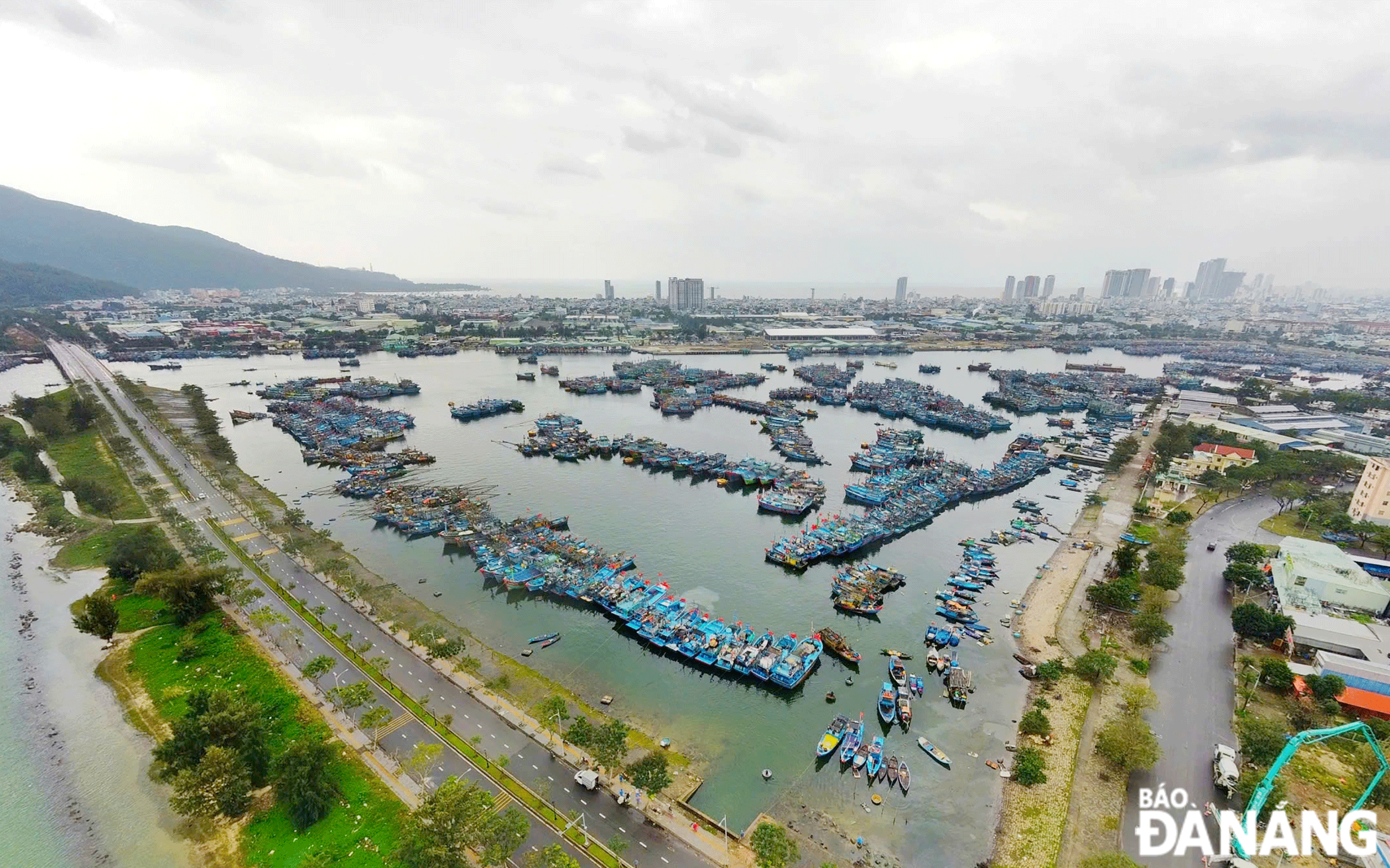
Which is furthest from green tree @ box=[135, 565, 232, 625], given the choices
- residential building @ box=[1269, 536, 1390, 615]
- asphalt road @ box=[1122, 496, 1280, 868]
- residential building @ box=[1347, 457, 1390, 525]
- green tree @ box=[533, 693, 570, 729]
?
residential building @ box=[1347, 457, 1390, 525]

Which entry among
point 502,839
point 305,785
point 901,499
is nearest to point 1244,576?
point 901,499

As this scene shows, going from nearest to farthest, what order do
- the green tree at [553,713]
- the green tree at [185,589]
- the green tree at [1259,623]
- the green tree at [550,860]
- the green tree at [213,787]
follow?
the green tree at [550,860] → the green tree at [213,787] → the green tree at [553,713] → the green tree at [1259,623] → the green tree at [185,589]

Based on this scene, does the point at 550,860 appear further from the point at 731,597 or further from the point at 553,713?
the point at 731,597

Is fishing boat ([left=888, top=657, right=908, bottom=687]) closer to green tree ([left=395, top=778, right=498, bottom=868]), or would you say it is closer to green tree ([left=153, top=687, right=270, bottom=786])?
green tree ([left=395, top=778, right=498, bottom=868])

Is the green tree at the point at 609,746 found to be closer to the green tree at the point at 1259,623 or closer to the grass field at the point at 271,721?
the grass field at the point at 271,721

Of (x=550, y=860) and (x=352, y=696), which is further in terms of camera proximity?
(x=352, y=696)

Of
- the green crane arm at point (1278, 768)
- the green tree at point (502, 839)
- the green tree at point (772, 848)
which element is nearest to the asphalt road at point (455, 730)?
the green tree at point (502, 839)
